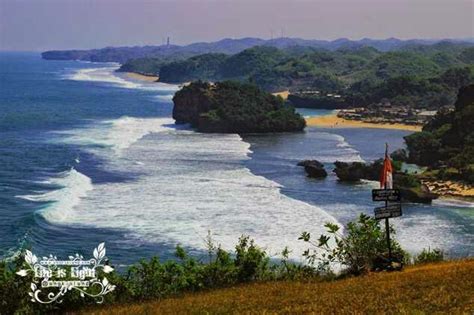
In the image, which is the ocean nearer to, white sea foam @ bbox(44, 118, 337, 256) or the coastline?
white sea foam @ bbox(44, 118, 337, 256)

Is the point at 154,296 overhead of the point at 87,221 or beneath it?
overhead

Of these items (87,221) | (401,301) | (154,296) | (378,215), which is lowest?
(87,221)

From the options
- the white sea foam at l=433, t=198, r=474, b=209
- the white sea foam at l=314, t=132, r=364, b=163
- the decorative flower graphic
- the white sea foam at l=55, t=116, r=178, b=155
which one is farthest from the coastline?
the decorative flower graphic

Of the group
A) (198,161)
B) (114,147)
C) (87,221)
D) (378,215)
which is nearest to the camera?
(378,215)

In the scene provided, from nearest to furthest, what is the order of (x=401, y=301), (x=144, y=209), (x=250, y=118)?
1. (x=401, y=301)
2. (x=144, y=209)
3. (x=250, y=118)

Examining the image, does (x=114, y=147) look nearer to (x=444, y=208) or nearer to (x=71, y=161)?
(x=71, y=161)

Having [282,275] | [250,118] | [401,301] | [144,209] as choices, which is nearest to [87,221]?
[144,209]

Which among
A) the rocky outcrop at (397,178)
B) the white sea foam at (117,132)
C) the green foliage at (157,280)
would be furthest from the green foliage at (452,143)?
the green foliage at (157,280)

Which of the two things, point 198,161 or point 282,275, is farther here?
point 198,161

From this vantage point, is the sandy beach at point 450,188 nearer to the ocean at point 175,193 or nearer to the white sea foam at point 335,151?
the ocean at point 175,193
